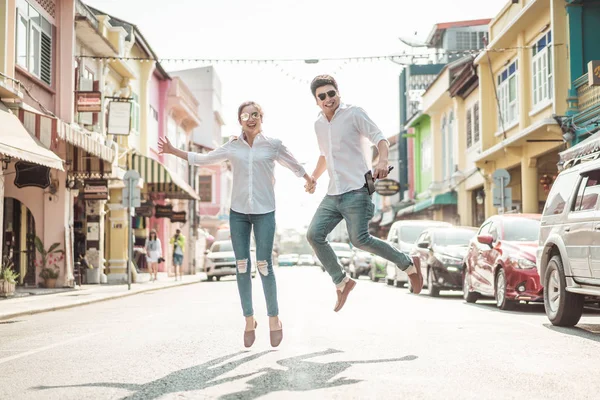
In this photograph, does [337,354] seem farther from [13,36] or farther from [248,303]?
[13,36]

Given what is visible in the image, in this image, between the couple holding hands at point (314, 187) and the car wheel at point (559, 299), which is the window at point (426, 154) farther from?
the couple holding hands at point (314, 187)

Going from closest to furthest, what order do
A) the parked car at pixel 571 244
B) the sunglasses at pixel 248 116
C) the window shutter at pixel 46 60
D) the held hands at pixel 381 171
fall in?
the held hands at pixel 381 171, the sunglasses at pixel 248 116, the parked car at pixel 571 244, the window shutter at pixel 46 60

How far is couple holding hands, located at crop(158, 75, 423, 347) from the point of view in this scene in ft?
23.3

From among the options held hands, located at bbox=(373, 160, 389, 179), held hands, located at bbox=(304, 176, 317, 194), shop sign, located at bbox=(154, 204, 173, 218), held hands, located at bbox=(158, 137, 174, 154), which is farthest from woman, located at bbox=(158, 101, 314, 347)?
shop sign, located at bbox=(154, 204, 173, 218)

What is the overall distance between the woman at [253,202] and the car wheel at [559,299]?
153 inches

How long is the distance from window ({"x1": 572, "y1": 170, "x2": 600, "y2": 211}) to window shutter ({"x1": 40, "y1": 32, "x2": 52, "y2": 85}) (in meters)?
14.7

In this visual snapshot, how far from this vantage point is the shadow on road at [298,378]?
17.3 feet

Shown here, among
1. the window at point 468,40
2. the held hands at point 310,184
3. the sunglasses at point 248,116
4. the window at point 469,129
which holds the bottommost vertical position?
the held hands at point 310,184

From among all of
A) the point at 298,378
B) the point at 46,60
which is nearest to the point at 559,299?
the point at 298,378

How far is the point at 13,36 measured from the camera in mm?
17969

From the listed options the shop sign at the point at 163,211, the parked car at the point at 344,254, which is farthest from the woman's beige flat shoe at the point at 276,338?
the parked car at the point at 344,254

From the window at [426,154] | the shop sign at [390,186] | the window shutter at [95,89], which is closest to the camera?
the window shutter at [95,89]

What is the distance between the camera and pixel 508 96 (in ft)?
90.2

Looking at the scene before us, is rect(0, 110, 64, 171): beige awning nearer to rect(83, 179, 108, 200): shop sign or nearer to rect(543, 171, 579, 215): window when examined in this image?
rect(83, 179, 108, 200): shop sign
